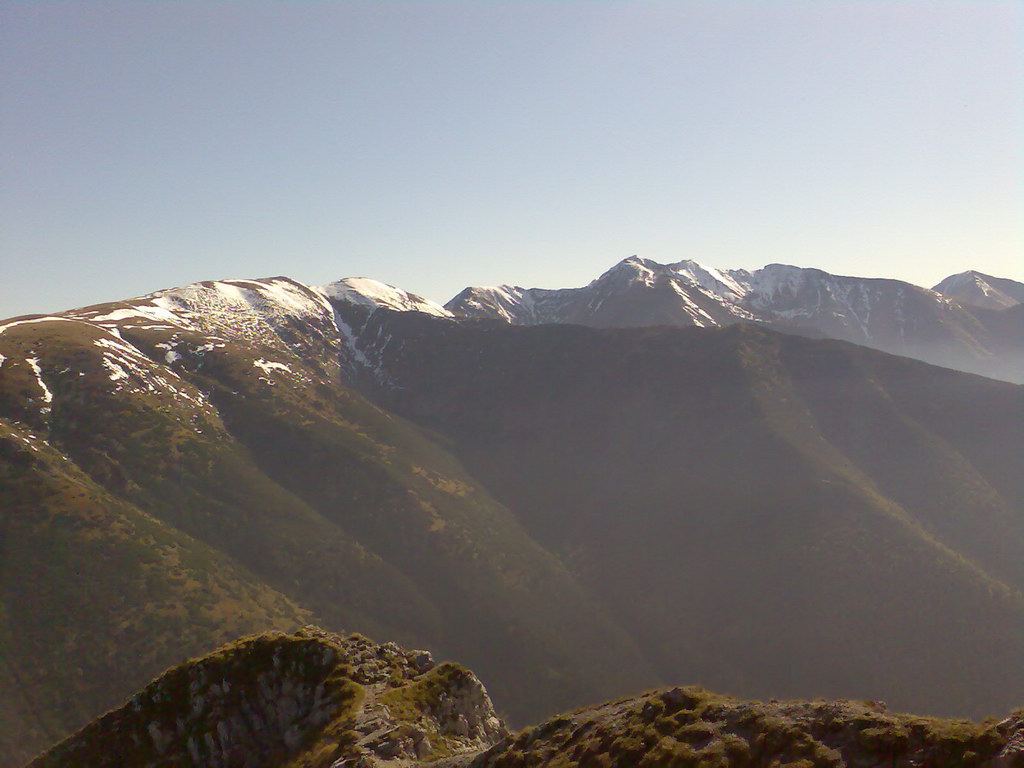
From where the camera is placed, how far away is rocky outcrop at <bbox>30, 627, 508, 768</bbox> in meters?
53.8

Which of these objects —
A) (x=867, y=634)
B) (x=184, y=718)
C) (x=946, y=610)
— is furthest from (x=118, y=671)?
(x=946, y=610)

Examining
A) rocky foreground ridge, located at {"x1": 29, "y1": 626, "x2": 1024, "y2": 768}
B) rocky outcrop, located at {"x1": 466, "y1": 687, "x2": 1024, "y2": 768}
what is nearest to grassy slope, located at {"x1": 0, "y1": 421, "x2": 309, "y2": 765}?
rocky foreground ridge, located at {"x1": 29, "y1": 626, "x2": 1024, "y2": 768}

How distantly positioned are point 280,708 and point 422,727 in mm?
19238

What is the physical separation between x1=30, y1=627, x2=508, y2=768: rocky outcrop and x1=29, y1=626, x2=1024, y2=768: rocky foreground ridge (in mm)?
134

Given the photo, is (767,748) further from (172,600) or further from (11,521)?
(11,521)

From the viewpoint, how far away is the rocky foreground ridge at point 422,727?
2705 cm

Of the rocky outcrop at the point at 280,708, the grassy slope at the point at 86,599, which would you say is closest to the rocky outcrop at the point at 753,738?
the rocky outcrop at the point at 280,708

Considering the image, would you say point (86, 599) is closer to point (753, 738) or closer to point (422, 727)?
point (422, 727)

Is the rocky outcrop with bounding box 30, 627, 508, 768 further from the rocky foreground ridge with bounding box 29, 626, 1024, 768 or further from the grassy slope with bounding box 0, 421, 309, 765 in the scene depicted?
the grassy slope with bounding box 0, 421, 309, 765

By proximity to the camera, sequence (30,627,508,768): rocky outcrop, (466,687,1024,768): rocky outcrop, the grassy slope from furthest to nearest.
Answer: the grassy slope
(30,627,508,768): rocky outcrop
(466,687,1024,768): rocky outcrop

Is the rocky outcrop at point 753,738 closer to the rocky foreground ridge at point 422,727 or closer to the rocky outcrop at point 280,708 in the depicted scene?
the rocky foreground ridge at point 422,727

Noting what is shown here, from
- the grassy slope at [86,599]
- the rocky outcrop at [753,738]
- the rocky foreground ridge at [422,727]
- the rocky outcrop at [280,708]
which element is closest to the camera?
the rocky outcrop at [753,738]

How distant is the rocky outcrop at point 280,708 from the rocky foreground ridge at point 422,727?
0.13 meters

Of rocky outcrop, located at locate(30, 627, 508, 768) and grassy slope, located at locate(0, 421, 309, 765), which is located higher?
rocky outcrop, located at locate(30, 627, 508, 768)
